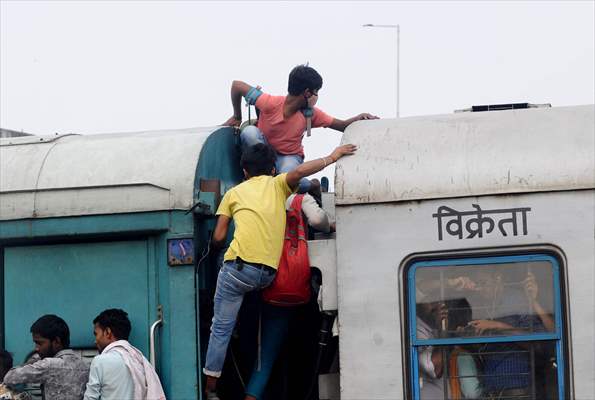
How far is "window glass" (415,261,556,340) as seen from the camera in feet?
18.2

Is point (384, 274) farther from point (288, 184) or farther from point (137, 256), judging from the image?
point (137, 256)

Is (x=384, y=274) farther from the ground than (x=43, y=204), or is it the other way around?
(x=43, y=204)

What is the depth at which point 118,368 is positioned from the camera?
5.89 metres

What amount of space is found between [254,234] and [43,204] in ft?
4.24

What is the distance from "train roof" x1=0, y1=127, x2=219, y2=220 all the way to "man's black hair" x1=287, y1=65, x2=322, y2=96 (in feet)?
1.87

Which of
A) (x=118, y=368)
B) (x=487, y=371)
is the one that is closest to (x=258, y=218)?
(x=118, y=368)

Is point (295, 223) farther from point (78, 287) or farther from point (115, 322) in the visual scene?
point (78, 287)

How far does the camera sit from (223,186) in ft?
22.1

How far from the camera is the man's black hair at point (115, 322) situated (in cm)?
606

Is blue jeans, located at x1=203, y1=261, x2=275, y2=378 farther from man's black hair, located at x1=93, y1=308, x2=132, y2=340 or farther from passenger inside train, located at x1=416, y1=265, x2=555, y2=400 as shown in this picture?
passenger inside train, located at x1=416, y1=265, x2=555, y2=400

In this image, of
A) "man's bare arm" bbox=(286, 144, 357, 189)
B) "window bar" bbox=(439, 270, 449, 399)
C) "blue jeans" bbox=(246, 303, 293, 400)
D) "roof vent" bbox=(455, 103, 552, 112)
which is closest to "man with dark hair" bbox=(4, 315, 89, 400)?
"blue jeans" bbox=(246, 303, 293, 400)

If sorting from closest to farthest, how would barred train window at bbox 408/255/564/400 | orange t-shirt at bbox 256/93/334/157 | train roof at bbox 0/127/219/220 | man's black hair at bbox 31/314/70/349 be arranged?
barred train window at bbox 408/255/564/400 < man's black hair at bbox 31/314/70/349 < train roof at bbox 0/127/219/220 < orange t-shirt at bbox 256/93/334/157

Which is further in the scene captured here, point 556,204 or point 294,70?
point 294,70

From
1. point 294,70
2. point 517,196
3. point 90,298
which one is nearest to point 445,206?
point 517,196
